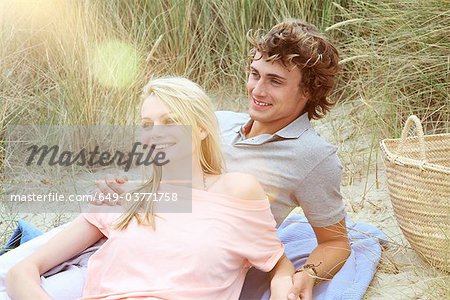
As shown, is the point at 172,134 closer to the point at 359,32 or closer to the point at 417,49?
the point at 417,49

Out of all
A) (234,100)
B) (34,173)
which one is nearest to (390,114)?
(234,100)

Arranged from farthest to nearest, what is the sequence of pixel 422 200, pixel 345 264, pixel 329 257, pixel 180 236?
pixel 422 200 → pixel 345 264 → pixel 329 257 → pixel 180 236

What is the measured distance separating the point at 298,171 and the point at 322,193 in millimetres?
107

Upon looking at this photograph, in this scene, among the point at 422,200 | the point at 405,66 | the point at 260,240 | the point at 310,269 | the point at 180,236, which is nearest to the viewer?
the point at 180,236

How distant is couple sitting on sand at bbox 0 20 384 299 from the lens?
237 centimetres

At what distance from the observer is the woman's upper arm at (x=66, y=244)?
2.46 m

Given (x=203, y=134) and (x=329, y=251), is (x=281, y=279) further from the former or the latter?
(x=203, y=134)

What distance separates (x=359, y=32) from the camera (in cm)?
461

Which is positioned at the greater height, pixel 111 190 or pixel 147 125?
pixel 147 125

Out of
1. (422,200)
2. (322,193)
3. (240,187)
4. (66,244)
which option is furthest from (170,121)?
(422,200)

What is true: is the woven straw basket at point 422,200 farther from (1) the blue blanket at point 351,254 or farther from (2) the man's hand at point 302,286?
(2) the man's hand at point 302,286

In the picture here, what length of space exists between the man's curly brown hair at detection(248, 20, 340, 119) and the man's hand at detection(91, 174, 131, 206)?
65cm

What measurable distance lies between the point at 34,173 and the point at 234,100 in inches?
50.3

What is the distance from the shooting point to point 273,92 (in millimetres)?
2852
